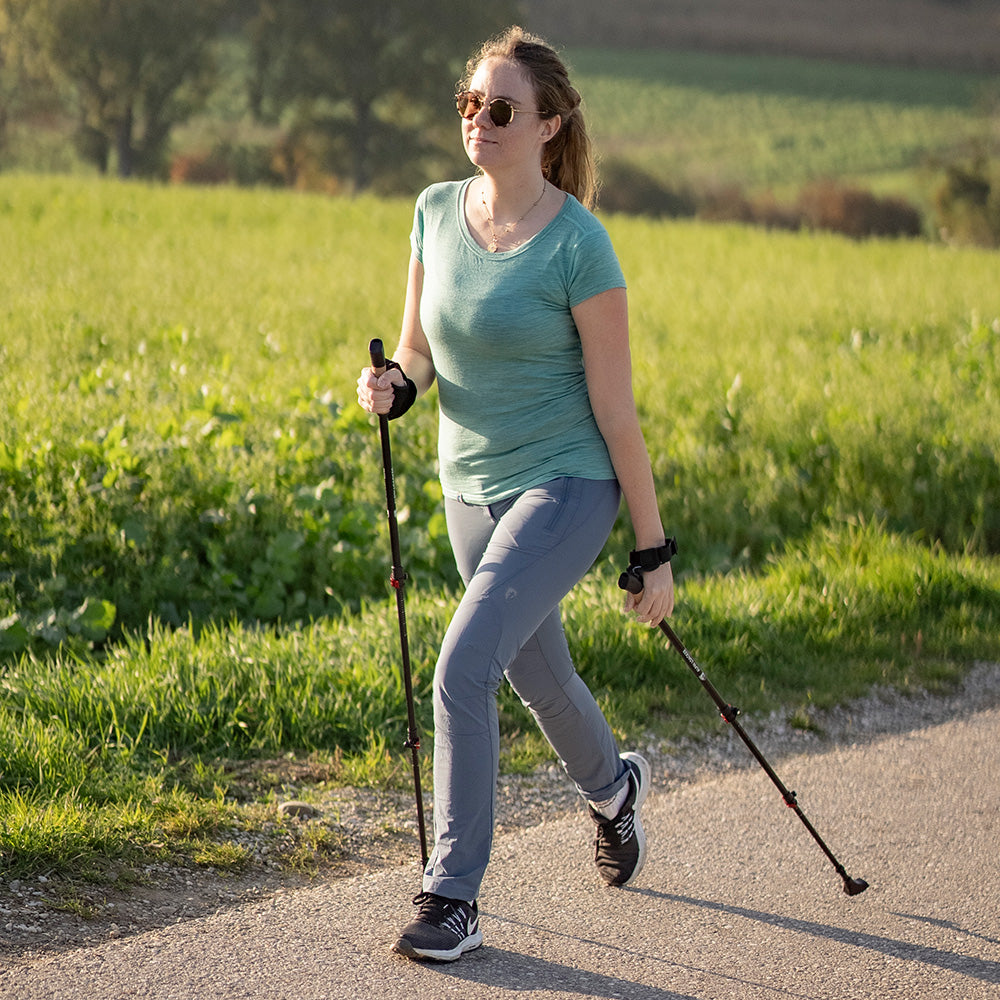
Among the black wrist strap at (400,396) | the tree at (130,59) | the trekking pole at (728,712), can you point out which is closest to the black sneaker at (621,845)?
the trekking pole at (728,712)

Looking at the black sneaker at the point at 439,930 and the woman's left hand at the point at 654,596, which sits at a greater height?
the woman's left hand at the point at 654,596

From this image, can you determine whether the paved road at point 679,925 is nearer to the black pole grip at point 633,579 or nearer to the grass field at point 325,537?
the grass field at point 325,537

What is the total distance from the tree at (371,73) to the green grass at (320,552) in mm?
49920

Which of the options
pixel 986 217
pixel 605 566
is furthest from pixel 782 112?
pixel 605 566

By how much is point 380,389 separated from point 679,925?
166 cm

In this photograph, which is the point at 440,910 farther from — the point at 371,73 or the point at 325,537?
the point at 371,73

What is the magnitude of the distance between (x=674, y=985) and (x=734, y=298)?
585 inches

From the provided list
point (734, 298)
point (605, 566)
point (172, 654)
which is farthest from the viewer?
point (734, 298)

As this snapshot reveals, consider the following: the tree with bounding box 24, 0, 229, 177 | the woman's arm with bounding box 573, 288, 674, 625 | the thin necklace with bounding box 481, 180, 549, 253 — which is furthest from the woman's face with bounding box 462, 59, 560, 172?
the tree with bounding box 24, 0, 229, 177

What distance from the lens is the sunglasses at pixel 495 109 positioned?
3.38m

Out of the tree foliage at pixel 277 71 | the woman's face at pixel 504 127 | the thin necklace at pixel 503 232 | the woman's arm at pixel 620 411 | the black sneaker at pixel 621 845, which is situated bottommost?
the black sneaker at pixel 621 845

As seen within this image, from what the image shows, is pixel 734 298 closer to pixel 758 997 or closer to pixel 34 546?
pixel 34 546

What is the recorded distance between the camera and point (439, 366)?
141 inches

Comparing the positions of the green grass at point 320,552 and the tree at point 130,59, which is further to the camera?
the tree at point 130,59
